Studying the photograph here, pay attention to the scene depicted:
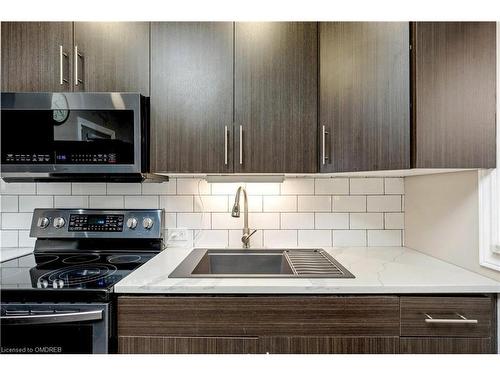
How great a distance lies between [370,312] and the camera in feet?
3.70

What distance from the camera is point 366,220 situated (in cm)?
180

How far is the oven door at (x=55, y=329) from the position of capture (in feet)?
3.58

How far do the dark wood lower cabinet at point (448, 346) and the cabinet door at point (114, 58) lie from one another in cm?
145

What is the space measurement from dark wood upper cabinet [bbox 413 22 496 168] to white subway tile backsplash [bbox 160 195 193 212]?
113cm

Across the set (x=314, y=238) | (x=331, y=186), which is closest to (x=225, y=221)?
(x=314, y=238)

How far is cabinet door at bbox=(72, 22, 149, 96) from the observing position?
4.91ft

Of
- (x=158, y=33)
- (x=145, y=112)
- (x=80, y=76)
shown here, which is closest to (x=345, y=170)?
(x=145, y=112)

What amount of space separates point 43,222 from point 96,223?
274 mm

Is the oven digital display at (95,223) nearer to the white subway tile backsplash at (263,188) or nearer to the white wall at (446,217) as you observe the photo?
the white subway tile backsplash at (263,188)

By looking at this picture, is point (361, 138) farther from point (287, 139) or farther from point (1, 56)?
point (1, 56)

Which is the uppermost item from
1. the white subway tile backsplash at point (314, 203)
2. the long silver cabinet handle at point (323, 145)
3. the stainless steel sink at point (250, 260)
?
the long silver cabinet handle at point (323, 145)

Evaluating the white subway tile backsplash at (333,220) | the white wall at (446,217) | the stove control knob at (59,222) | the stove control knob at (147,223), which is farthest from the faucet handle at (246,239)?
the stove control knob at (59,222)

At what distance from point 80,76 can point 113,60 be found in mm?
164

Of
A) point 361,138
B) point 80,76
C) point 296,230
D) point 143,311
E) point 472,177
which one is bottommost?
point 143,311
